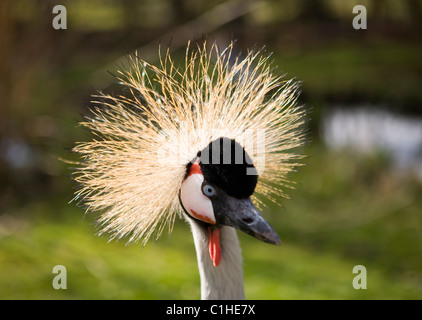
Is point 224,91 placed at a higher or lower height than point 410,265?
higher

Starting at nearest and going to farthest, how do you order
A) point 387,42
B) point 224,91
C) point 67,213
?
point 224,91 < point 67,213 < point 387,42

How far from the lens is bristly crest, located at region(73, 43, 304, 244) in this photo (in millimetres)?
1364

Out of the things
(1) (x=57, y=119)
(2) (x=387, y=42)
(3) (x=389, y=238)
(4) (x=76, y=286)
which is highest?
(2) (x=387, y=42)

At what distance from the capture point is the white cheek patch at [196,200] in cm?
131

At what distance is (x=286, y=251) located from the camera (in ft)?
10.6

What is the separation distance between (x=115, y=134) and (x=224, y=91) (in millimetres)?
304

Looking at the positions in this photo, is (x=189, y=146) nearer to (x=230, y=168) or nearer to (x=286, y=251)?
(x=230, y=168)

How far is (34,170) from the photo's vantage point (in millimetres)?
3740

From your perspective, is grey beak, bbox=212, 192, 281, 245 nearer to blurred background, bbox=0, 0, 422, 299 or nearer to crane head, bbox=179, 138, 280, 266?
crane head, bbox=179, 138, 280, 266

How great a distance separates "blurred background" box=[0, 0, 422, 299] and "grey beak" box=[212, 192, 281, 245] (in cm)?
40

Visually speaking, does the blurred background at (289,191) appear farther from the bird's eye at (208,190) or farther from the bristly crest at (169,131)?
the bird's eye at (208,190)

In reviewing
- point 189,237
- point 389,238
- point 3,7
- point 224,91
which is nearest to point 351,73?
point 389,238

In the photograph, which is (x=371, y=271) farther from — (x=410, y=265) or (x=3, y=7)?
(x=3, y=7)

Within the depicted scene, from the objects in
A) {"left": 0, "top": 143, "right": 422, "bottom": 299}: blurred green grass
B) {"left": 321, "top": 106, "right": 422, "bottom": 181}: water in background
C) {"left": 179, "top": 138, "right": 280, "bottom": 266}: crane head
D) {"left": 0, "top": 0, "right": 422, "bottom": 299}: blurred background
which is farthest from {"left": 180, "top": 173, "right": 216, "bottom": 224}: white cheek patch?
{"left": 321, "top": 106, "right": 422, "bottom": 181}: water in background
